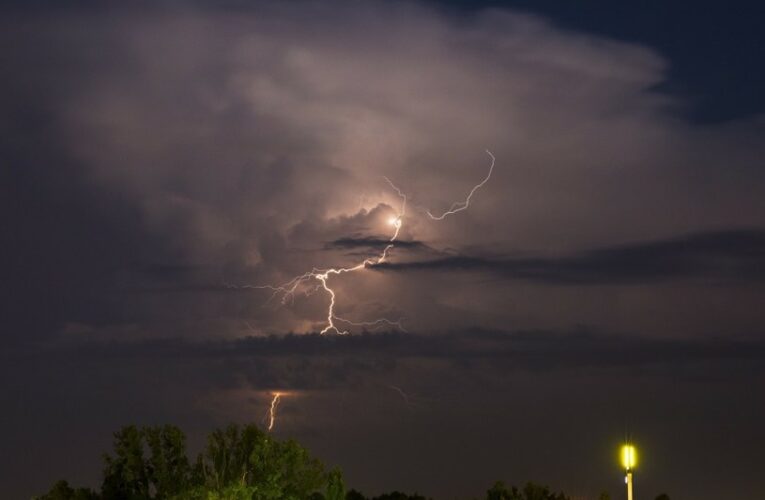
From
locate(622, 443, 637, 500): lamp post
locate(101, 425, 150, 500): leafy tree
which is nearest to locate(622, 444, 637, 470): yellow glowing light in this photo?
locate(622, 443, 637, 500): lamp post

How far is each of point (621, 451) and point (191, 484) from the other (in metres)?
13.5

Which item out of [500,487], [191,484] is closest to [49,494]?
[191,484]

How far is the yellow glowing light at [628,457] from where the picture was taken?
4009 cm

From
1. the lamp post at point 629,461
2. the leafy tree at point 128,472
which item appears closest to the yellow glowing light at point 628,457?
the lamp post at point 629,461

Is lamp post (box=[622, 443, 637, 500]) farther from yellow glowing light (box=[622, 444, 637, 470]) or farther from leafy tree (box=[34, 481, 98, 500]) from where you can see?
leafy tree (box=[34, 481, 98, 500])

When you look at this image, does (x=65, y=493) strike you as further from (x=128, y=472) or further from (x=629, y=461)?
(x=629, y=461)

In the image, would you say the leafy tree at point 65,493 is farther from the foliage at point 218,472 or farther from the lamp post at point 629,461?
the lamp post at point 629,461

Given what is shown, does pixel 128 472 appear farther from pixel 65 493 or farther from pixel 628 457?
pixel 628 457

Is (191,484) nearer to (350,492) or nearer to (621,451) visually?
(621,451)

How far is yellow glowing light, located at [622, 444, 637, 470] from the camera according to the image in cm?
4009

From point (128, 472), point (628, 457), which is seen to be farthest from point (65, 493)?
point (628, 457)

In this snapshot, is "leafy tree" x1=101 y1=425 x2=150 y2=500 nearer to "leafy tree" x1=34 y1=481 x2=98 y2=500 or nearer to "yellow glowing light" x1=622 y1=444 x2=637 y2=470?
"leafy tree" x1=34 y1=481 x2=98 y2=500

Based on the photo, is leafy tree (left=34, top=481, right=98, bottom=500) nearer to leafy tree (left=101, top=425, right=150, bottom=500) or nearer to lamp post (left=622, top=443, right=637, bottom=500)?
leafy tree (left=101, top=425, right=150, bottom=500)

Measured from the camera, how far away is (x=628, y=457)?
4012cm
